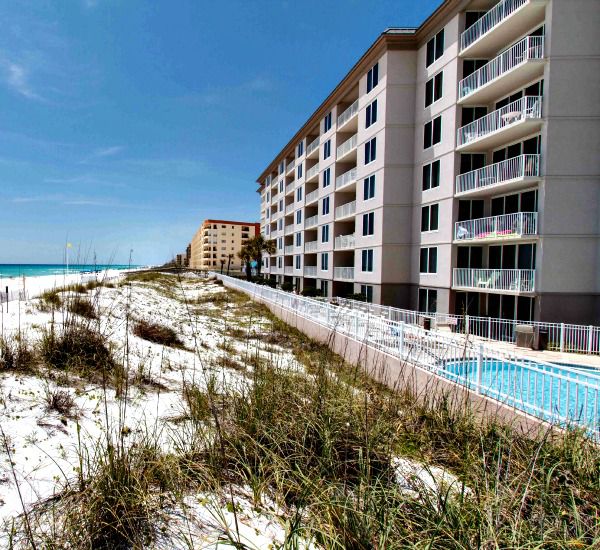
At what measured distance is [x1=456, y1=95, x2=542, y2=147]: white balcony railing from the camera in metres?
15.4

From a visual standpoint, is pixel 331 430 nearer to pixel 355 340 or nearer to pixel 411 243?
pixel 355 340

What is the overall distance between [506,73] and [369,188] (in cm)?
1022

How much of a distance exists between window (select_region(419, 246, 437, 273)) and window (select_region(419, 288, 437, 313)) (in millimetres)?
1199

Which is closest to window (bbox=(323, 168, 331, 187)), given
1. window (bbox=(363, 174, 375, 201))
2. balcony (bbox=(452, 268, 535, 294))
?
window (bbox=(363, 174, 375, 201))

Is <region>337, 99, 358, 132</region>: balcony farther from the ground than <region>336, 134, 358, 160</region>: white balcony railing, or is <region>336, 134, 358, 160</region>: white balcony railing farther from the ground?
<region>337, 99, 358, 132</region>: balcony

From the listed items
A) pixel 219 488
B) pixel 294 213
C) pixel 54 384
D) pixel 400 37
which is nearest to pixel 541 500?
pixel 219 488

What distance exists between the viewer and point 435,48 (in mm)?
20531

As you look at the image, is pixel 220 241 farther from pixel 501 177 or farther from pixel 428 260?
pixel 501 177

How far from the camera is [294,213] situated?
136 feet

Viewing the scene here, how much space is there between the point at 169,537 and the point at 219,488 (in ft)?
1.53

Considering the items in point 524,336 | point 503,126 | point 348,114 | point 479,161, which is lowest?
point 524,336

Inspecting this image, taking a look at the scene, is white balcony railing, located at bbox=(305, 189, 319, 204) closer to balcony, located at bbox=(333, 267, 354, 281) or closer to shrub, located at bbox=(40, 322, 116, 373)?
balcony, located at bbox=(333, 267, 354, 281)

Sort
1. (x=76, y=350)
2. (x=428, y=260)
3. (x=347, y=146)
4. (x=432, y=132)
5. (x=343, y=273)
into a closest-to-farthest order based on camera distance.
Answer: (x=76, y=350) < (x=432, y=132) < (x=428, y=260) < (x=347, y=146) < (x=343, y=273)

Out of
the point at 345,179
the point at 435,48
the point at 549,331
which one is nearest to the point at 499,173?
the point at 549,331
